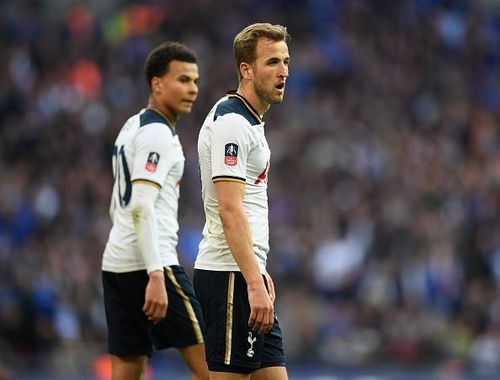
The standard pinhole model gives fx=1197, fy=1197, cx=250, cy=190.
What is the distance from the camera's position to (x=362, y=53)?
63.5 feet

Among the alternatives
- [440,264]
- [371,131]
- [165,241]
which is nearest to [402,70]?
[371,131]

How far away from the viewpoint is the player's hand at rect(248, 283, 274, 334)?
5820 mm

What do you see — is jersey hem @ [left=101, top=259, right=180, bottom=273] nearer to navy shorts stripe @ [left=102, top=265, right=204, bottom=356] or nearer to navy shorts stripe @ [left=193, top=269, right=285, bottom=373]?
navy shorts stripe @ [left=102, top=265, right=204, bottom=356]

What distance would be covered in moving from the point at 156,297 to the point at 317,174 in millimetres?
9919

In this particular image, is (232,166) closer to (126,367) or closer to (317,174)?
(126,367)

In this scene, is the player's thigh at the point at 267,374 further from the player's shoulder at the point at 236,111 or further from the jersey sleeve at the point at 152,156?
the jersey sleeve at the point at 152,156

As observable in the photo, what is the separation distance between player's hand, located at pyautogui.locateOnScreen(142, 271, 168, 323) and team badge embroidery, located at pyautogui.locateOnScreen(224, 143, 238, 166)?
1.31 meters

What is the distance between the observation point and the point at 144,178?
7199 millimetres

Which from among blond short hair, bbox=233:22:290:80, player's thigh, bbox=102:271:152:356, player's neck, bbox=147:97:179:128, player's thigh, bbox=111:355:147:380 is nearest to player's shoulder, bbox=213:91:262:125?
blond short hair, bbox=233:22:290:80

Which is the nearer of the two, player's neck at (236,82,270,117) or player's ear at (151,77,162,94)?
player's neck at (236,82,270,117)

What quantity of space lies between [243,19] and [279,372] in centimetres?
1447

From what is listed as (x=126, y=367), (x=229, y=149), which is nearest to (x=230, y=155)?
(x=229, y=149)

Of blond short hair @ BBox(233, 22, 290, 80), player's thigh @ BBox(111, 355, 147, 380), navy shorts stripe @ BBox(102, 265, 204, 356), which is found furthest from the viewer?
player's thigh @ BBox(111, 355, 147, 380)

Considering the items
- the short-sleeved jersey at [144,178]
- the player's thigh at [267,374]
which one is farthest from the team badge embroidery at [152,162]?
the player's thigh at [267,374]
